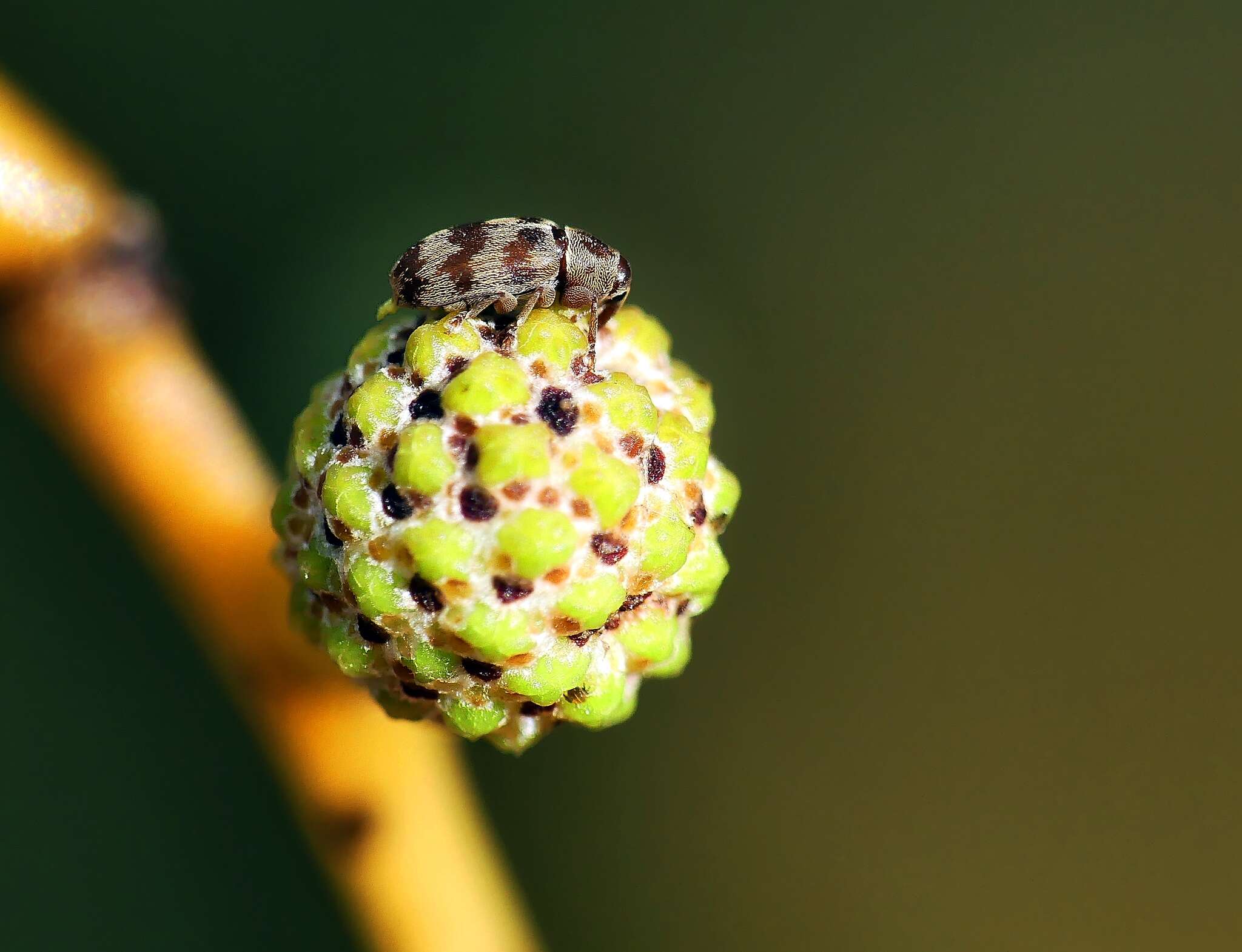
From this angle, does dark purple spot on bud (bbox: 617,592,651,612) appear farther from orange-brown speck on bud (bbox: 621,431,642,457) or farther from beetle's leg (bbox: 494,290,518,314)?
beetle's leg (bbox: 494,290,518,314)

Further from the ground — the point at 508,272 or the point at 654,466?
the point at 508,272

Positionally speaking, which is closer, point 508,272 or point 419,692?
point 419,692

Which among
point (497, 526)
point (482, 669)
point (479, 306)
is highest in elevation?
point (479, 306)

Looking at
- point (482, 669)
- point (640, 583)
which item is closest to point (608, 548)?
point (640, 583)

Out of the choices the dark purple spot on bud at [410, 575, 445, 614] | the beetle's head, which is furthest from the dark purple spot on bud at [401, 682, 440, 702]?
the beetle's head

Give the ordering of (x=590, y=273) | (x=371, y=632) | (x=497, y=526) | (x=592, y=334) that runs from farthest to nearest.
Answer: (x=590, y=273) → (x=592, y=334) → (x=371, y=632) → (x=497, y=526)

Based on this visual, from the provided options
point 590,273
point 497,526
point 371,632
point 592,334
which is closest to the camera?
point 497,526

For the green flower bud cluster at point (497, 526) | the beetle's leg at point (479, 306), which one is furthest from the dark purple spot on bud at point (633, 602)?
the beetle's leg at point (479, 306)

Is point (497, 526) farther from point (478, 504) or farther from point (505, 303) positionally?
point (505, 303)
